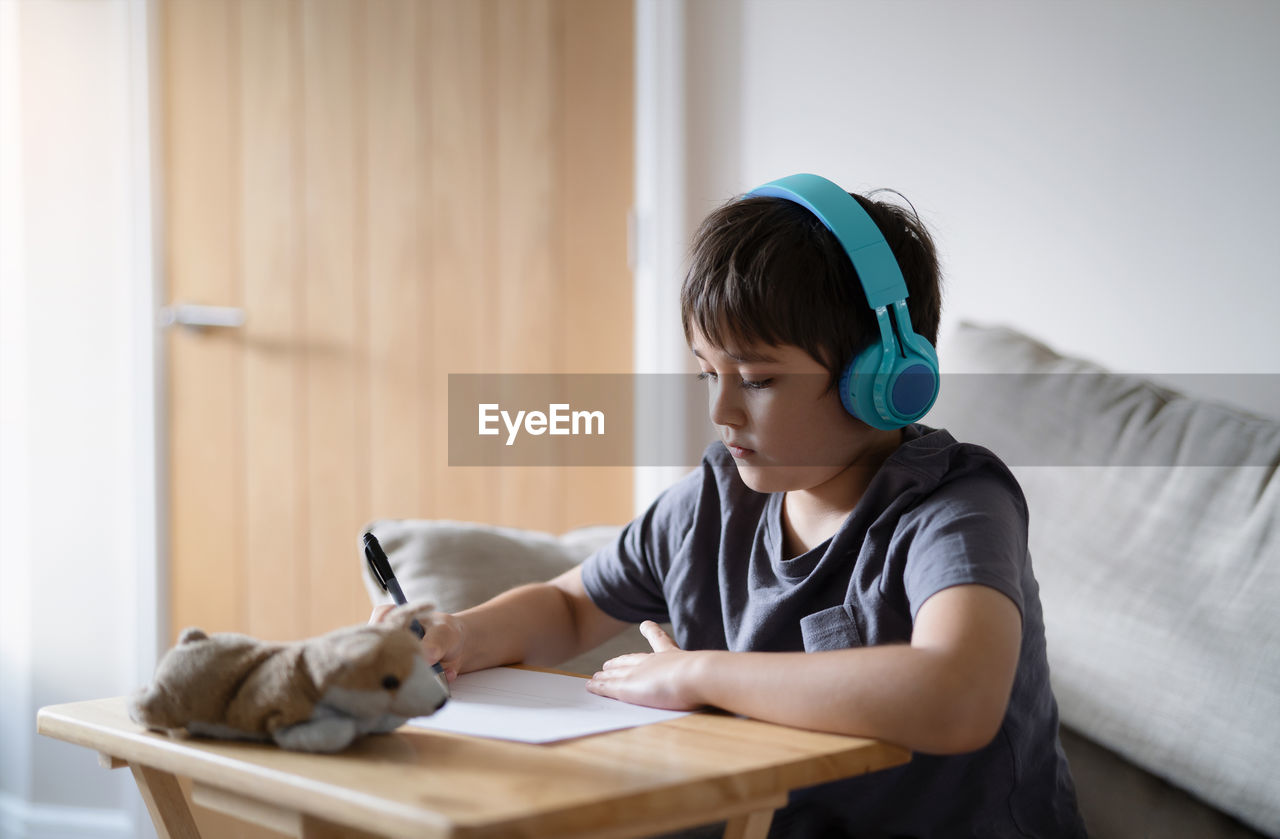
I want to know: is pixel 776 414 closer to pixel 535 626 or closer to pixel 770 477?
pixel 770 477

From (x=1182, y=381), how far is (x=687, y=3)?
3.99 feet

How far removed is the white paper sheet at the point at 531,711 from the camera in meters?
0.69

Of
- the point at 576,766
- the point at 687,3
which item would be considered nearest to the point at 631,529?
A: the point at 576,766

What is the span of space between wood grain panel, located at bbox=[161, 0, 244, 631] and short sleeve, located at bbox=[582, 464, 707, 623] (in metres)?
1.07

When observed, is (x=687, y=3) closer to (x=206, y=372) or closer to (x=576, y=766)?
(x=206, y=372)

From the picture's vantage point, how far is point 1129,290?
143 centimetres

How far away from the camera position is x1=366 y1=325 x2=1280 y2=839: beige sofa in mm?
974

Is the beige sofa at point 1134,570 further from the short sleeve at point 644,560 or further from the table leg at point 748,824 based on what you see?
the table leg at point 748,824

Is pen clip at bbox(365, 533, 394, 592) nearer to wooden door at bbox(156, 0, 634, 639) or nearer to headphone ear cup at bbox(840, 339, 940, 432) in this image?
headphone ear cup at bbox(840, 339, 940, 432)

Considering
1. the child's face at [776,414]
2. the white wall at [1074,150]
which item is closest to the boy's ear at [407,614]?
the child's face at [776,414]

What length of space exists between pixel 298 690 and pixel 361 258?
1.50m

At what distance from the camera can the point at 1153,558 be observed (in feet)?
3.51

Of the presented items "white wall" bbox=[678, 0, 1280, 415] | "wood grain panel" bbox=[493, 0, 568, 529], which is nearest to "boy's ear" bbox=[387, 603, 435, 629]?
"white wall" bbox=[678, 0, 1280, 415]

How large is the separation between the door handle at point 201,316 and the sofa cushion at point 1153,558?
4.16 ft
